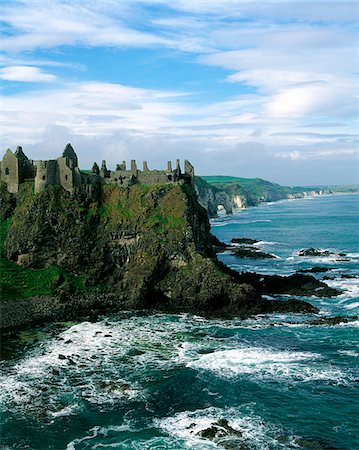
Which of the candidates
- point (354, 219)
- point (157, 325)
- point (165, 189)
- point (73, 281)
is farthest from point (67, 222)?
point (354, 219)

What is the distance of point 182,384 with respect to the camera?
142 ft

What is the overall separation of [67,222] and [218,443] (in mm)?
47925

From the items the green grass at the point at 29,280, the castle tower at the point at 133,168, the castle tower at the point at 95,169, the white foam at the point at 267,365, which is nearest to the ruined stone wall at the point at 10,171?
the green grass at the point at 29,280

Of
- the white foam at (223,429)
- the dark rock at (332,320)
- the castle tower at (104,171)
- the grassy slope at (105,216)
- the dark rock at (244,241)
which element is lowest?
the white foam at (223,429)

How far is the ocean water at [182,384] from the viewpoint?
115ft

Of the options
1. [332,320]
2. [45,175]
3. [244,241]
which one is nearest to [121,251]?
[45,175]

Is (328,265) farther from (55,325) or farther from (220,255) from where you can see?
(55,325)

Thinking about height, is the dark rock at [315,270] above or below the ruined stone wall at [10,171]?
below

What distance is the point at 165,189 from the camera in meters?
75.4

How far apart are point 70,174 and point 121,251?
47.8 feet

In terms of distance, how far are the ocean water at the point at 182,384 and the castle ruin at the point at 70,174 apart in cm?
2378

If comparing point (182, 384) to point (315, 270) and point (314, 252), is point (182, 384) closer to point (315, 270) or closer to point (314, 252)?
point (315, 270)

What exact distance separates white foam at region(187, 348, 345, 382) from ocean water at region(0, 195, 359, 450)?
0.32ft

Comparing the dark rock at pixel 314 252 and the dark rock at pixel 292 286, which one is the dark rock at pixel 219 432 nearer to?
the dark rock at pixel 292 286
